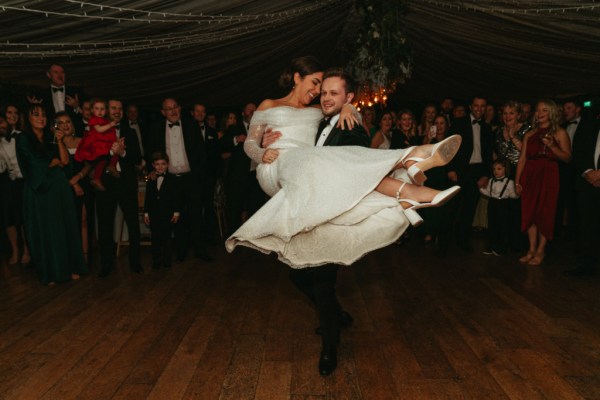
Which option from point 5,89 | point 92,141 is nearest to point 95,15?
point 92,141

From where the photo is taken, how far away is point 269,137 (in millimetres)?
2381

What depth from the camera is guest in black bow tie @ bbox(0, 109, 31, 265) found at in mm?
4477

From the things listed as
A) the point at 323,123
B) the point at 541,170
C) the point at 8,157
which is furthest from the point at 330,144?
the point at 8,157

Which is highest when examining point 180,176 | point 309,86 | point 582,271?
point 309,86

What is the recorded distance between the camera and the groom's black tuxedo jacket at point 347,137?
6.90ft

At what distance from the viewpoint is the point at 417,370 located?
224 centimetres

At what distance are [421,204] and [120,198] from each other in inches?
116

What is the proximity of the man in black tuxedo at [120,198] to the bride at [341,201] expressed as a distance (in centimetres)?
230

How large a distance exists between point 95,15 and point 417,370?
3.18 meters

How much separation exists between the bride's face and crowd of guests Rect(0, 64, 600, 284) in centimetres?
222

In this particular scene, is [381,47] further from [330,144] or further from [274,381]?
[274,381]

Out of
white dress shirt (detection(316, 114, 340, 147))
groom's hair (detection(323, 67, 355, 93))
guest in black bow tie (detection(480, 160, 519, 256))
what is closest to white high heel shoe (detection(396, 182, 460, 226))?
white dress shirt (detection(316, 114, 340, 147))

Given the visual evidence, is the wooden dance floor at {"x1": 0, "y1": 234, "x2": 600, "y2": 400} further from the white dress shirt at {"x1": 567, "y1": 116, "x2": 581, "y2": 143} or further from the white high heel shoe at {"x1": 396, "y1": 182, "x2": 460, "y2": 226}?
the white dress shirt at {"x1": 567, "y1": 116, "x2": 581, "y2": 143}

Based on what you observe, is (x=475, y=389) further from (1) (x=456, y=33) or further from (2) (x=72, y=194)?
(1) (x=456, y=33)
